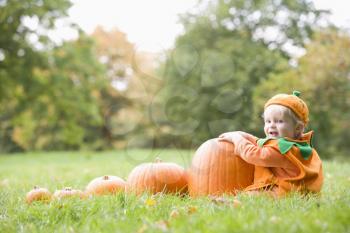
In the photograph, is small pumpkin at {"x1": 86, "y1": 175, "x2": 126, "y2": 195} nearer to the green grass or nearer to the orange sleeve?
the green grass

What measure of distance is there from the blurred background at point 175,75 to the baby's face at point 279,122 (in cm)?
697

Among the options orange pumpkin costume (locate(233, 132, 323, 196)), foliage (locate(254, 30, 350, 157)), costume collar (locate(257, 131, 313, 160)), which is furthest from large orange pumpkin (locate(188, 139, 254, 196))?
foliage (locate(254, 30, 350, 157))

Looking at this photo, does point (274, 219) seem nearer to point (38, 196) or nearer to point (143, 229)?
point (143, 229)

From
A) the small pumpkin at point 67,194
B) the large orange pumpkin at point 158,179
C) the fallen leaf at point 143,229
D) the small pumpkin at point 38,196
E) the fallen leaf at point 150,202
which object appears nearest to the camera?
the fallen leaf at point 143,229

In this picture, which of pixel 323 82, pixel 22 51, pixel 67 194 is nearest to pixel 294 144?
pixel 67 194

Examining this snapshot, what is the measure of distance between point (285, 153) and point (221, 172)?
625mm

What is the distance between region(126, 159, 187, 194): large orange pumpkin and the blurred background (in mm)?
6406

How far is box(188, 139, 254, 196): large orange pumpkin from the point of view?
11.9 feet

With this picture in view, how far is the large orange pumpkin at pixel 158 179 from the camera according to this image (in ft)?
12.7

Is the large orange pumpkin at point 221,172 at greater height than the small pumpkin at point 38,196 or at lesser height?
greater

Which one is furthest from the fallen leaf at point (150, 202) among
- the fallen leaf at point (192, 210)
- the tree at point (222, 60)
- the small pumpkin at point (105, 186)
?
the tree at point (222, 60)

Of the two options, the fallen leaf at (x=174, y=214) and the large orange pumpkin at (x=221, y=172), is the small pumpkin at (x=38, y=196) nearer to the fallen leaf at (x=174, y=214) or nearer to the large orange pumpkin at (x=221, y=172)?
the large orange pumpkin at (x=221, y=172)

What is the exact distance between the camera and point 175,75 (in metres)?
22.9

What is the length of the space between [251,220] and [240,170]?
1.28 metres
